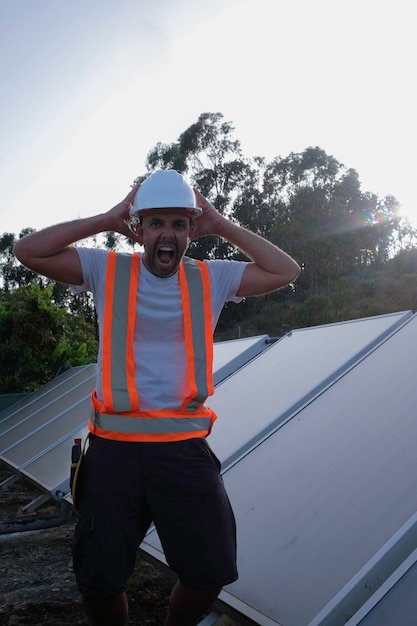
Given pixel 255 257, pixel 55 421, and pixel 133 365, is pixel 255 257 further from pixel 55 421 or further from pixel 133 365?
pixel 55 421

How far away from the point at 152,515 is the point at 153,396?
1.28 feet

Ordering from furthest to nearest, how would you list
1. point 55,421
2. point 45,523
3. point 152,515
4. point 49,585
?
point 55,421, point 45,523, point 49,585, point 152,515

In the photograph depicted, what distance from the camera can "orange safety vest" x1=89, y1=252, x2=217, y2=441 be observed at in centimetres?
237

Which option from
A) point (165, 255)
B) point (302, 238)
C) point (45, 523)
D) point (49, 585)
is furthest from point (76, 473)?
point (302, 238)

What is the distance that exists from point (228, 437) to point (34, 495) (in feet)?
12.4

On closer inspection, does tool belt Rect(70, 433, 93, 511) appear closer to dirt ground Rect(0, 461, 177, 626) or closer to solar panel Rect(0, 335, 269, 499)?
dirt ground Rect(0, 461, 177, 626)

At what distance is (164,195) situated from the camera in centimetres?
245

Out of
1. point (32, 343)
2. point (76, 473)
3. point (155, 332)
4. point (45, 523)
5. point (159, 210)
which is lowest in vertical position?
point (45, 523)

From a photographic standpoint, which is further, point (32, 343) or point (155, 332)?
Answer: point (32, 343)

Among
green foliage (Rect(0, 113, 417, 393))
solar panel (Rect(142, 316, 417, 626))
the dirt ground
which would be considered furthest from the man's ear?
green foliage (Rect(0, 113, 417, 393))

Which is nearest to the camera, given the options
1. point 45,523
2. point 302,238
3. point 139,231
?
point 139,231

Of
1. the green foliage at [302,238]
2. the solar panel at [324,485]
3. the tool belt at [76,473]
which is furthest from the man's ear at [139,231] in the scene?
the green foliage at [302,238]

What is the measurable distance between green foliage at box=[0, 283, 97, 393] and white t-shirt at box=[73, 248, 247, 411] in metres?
7.95

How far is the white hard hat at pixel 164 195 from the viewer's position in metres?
2.44
